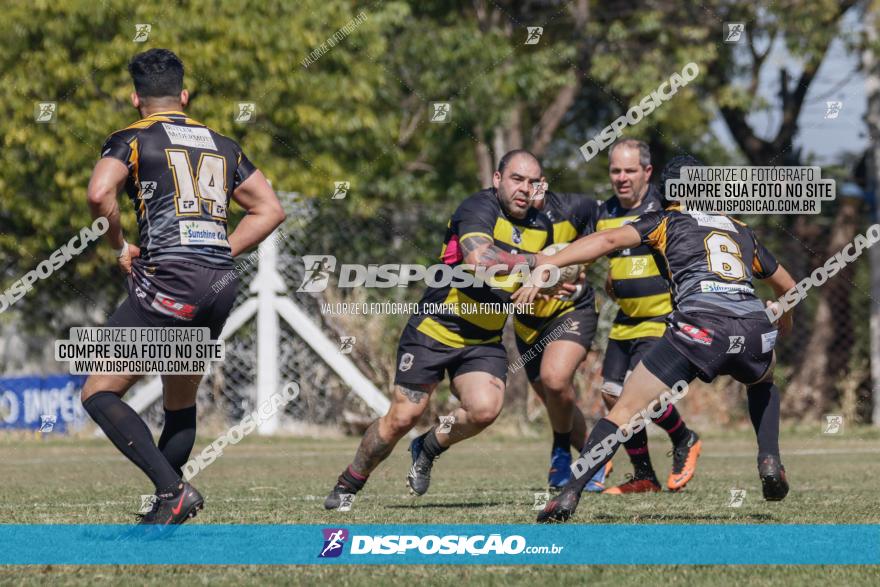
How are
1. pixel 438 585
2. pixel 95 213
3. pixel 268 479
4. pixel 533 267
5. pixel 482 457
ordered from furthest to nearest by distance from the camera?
pixel 482 457, pixel 268 479, pixel 533 267, pixel 95 213, pixel 438 585

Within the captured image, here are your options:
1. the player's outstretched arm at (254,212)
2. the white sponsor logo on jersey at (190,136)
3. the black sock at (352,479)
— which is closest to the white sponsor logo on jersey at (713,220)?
the player's outstretched arm at (254,212)

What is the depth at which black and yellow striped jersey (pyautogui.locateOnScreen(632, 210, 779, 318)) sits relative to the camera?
6.84 metres

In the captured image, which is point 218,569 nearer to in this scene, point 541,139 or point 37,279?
point 37,279


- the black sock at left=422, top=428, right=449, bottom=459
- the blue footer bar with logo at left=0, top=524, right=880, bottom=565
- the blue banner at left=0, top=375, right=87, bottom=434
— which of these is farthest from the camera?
the blue banner at left=0, top=375, right=87, bottom=434

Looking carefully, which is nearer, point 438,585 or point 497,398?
point 438,585

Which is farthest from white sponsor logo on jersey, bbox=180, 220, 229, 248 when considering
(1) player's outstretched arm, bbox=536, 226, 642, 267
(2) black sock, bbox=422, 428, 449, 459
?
(2) black sock, bbox=422, 428, 449, 459

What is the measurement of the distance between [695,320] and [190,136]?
268 centimetres

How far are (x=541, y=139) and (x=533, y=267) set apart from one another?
14.7 m

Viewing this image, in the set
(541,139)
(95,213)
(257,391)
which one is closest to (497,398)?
(95,213)

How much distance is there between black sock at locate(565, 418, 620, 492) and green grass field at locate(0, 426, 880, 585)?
33cm

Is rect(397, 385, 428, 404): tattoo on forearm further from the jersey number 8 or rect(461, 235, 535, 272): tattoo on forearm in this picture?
the jersey number 8

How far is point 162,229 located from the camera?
19.9 ft

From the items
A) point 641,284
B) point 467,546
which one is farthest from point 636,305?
point 467,546

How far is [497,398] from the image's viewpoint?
7.62 metres
